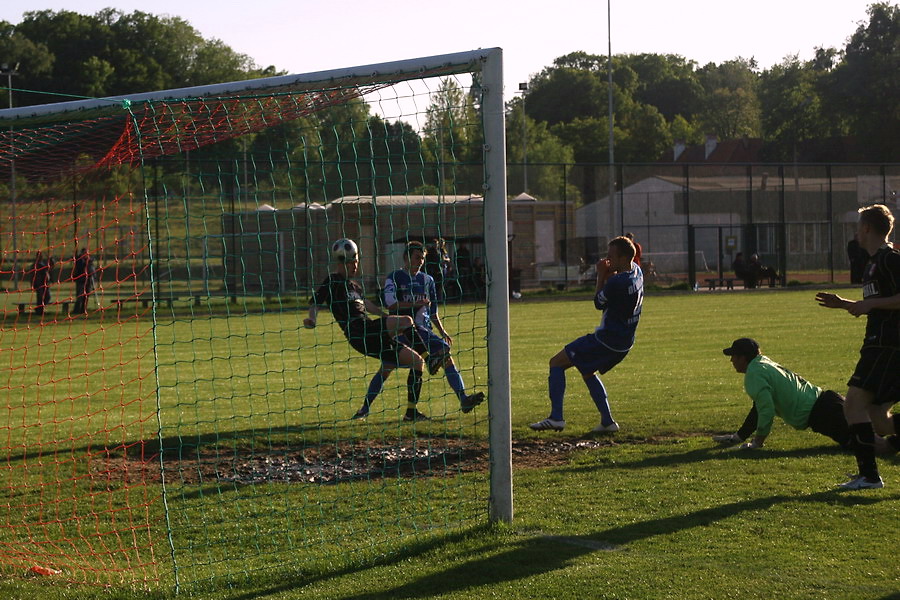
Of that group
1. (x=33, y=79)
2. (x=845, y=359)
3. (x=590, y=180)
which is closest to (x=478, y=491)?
(x=845, y=359)

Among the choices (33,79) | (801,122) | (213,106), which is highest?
(33,79)

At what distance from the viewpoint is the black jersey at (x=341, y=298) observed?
29.8 feet

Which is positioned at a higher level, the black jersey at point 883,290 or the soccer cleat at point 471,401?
the black jersey at point 883,290

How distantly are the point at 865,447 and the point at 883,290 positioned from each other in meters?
1.03

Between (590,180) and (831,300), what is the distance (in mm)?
36410

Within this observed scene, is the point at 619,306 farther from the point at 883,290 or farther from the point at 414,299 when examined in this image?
the point at 883,290

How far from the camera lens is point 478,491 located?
→ 6957 mm

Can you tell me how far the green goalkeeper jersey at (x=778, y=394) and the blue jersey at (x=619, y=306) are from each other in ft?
4.87

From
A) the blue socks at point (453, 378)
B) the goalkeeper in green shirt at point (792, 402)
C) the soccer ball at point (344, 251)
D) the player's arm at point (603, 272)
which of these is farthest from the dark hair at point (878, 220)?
the soccer ball at point (344, 251)

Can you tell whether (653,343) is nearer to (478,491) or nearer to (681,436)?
(681,436)

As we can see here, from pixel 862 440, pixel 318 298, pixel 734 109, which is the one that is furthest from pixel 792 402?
pixel 734 109

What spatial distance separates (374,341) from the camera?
9.55 meters

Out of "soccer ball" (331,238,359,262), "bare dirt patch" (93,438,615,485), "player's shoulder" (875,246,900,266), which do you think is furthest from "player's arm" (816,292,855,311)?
"soccer ball" (331,238,359,262)

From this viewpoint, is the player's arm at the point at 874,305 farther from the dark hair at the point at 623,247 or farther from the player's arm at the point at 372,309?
the player's arm at the point at 372,309
